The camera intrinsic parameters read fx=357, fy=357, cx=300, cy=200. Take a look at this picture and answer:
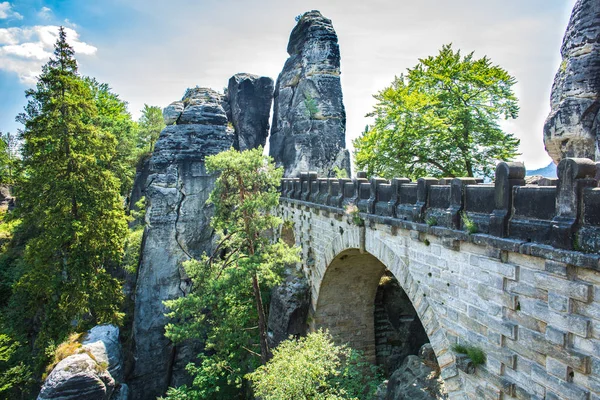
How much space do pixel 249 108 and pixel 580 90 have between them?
20977 millimetres

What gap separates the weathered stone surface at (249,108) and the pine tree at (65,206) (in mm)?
12527

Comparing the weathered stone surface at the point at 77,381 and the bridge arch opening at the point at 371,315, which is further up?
the bridge arch opening at the point at 371,315

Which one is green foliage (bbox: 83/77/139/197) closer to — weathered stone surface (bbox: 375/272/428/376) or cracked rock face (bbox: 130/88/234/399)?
cracked rock face (bbox: 130/88/234/399)

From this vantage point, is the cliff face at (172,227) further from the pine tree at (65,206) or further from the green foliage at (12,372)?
the green foliage at (12,372)

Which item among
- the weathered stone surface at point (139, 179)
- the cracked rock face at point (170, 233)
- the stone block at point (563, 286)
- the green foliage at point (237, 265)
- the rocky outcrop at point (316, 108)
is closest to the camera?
the stone block at point (563, 286)

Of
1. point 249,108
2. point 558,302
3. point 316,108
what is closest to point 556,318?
point 558,302

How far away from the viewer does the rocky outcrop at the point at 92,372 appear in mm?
12438

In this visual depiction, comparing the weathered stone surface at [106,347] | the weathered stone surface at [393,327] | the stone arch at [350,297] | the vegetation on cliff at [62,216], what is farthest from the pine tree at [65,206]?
the weathered stone surface at [393,327]

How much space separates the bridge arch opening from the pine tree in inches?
376

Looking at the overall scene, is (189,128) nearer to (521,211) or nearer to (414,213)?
(414,213)

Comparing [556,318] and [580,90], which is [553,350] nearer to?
[556,318]

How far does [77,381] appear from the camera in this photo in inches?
499

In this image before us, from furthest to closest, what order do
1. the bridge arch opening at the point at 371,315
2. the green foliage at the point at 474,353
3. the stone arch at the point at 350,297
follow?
the bridge arch opening at the point at 371,315 < the stone arch at the point at 350,297 < the green foliage at the point at 474,353

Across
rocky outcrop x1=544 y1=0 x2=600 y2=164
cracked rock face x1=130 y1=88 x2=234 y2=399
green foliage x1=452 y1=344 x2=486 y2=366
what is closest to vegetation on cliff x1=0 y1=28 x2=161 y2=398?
cracked rock face x1=130 y1=88 x2=234 y2=399
